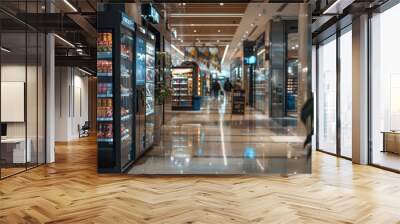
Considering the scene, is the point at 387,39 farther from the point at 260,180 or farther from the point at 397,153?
the point at 260,180

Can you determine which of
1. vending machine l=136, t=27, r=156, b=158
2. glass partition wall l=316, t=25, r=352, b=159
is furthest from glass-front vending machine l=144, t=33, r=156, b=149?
glass partition wall l=316, t=25, r=352, b=159

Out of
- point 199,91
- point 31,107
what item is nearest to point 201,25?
point 199,91

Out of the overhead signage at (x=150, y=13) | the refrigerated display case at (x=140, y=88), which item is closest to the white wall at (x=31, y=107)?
the refrigerated display case at (x=140, y=88)

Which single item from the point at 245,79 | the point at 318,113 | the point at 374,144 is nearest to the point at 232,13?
the point at 245,79

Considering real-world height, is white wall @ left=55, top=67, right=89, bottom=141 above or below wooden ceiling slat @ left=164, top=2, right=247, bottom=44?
below

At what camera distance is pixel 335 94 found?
10.7 m

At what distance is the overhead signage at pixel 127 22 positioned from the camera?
752 centimetres

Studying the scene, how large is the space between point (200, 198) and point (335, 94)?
243 inches

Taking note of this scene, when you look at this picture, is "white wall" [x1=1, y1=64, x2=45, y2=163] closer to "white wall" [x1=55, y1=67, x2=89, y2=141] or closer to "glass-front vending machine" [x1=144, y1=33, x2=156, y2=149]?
"glass-front vending machine" [x1=144, y1=33, x2=156, y2=149]

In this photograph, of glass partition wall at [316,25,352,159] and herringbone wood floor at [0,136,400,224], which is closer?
herringbone wood floor at [0,136,400,224]

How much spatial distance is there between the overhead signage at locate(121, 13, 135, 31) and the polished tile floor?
7.77 ft

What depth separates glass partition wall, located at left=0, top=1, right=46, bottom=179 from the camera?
8391 mm

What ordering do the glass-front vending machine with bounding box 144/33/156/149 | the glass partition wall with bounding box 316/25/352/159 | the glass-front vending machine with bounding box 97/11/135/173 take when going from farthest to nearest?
1. the glass partition wall with bounding box 316/25/352/159
2. the glass-front vending machine with bounding box 144/33/156/149
3. the glass-front vending machine with bounding box 97/11/135/173

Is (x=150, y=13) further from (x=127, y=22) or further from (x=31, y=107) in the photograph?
(x=31, y=107)
